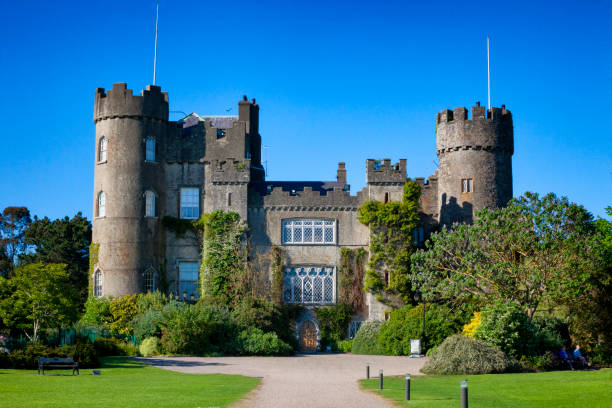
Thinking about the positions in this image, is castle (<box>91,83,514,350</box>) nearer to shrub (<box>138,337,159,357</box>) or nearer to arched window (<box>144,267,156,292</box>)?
arched window (<box>144,267,156,292</box>)

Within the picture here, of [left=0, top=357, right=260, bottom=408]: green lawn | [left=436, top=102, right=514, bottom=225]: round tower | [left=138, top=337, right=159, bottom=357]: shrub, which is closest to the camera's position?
[left=0, top=357, right=260, bottom=408]: green lawn

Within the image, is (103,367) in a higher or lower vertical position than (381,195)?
lower

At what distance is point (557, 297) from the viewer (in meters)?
30.5

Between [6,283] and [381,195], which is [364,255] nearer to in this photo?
[381,195]

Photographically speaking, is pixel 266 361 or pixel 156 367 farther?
pixel 266 361

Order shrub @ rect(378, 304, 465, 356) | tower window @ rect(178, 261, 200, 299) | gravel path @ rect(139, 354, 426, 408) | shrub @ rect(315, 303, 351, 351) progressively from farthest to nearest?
tower window @ rect(178, 261, 200, 299) < shrub @ rect(315, 303, 351, 351) < shrub @ rect(378, 304, 465, 356) < gravel path @ rect(139, 354, 426, 408)

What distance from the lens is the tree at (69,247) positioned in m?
50.7

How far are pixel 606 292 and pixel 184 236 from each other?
71.6 feet

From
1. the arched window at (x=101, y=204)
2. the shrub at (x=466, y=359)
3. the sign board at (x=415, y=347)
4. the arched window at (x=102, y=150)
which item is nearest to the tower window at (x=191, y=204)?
the arched window at (x=101, y=204)

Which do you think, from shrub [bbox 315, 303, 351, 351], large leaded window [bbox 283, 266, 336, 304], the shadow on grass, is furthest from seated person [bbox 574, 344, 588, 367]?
large leaded window [bbox 283, 266, 336, 304]

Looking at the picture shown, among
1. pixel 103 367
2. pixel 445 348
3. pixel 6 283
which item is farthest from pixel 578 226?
pixel 6 283

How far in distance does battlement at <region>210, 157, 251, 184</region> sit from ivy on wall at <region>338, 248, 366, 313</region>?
6700mm

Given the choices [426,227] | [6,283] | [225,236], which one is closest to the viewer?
[6,283]

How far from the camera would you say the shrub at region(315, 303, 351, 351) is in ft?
131
